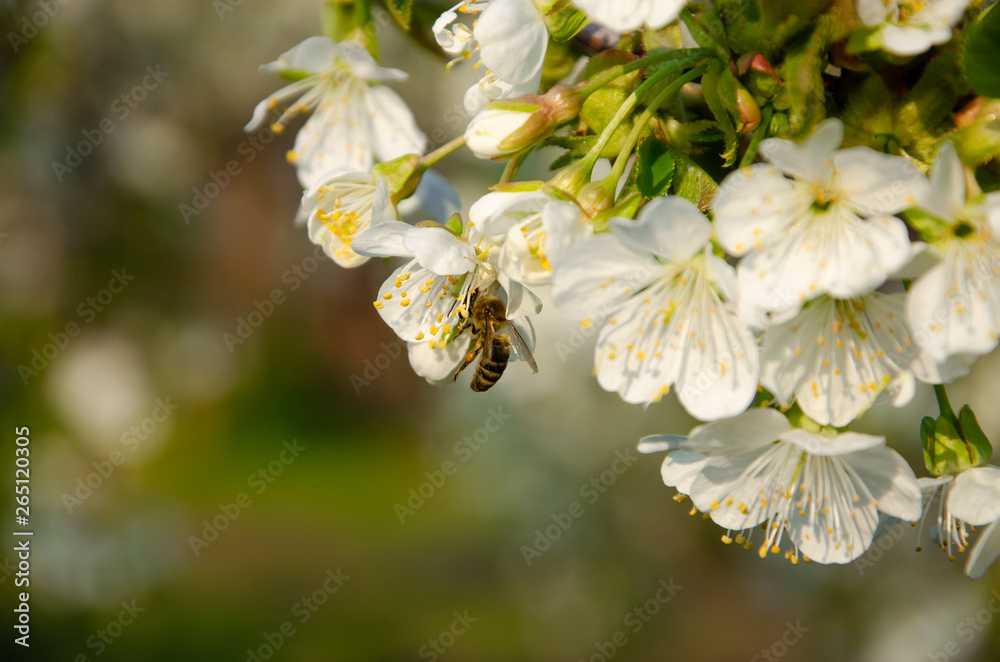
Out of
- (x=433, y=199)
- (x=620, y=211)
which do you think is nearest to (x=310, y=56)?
(x=433, y=199)

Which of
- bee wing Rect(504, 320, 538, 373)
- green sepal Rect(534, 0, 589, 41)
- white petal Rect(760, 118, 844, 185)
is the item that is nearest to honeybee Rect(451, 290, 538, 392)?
bee wing Rect(504, 320, 538, 373)

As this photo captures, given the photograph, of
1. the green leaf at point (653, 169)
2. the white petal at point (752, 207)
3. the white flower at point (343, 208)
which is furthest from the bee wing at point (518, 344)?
the white petal at point (752, 207)

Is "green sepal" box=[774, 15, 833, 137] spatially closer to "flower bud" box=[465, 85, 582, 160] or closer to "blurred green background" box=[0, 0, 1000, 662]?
"flower bud" box=[465, 85, 582, 160]

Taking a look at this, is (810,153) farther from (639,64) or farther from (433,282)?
(433,282)

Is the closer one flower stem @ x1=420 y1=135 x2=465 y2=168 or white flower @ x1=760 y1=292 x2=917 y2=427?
white flower @ x1=760 y1=292 x2=917 y2=427

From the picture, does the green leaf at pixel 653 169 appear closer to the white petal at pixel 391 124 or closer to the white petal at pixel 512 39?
the white petal at pixel 512 39

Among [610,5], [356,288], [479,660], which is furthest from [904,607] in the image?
[356,288]
